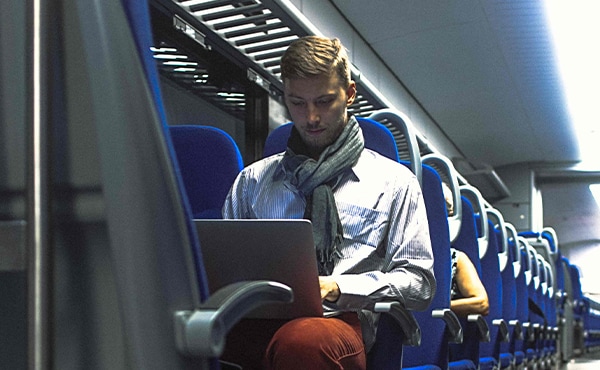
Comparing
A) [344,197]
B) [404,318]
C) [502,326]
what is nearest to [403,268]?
[404,318]

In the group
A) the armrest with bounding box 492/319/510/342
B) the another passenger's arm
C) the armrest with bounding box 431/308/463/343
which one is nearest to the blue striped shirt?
the armrest with bounding box 431/308/463/343

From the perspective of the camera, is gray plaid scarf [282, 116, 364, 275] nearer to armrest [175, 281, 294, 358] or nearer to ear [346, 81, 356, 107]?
ear [346, 81, 356, 107]

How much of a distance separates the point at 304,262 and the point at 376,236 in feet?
1.84

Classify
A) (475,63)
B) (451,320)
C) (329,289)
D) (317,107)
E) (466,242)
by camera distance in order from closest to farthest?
(329,289) < (317,107) < (451,320) < (466,242) < (475,63)

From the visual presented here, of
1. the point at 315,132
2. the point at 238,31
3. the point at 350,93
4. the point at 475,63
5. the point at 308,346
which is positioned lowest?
the point at 308,346

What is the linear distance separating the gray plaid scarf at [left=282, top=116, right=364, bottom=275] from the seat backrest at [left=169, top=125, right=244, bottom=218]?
0.97ft

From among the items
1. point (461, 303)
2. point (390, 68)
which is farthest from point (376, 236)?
point (390, 68)

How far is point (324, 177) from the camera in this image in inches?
84.5

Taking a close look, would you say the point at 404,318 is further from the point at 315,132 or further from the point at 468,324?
the point at 468,324

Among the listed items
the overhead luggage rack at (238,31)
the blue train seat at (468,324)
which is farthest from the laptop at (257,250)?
the overhead luggage rack at (238,31)

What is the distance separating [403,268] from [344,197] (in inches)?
8.9

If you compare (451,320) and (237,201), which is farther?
(451,320)

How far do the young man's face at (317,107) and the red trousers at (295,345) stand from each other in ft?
1.94

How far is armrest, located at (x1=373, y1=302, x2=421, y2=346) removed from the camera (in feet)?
6.50
